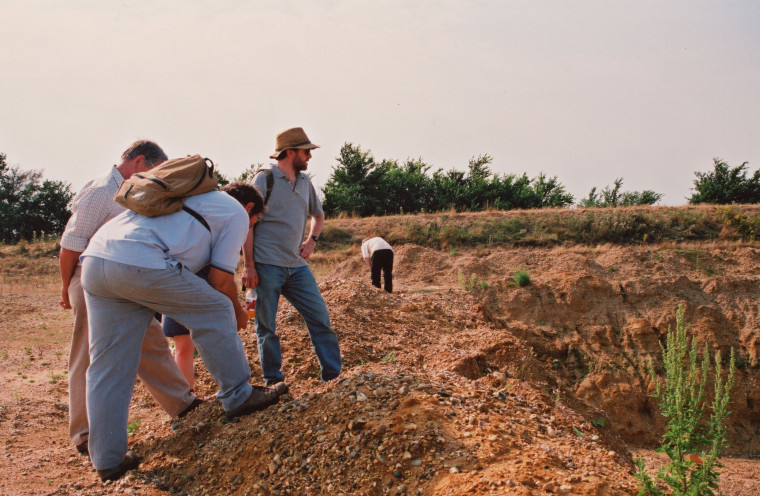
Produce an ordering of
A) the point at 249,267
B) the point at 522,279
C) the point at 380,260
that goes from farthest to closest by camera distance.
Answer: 1. the point at 522,279
2. the point at 380,260
3. the point at 249,267

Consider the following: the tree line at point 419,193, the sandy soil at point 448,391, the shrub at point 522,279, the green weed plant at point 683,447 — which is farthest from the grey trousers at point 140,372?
the tree line at point 419,193

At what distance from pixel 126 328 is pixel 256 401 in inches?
36.3

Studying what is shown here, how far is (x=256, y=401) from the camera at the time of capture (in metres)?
4.11

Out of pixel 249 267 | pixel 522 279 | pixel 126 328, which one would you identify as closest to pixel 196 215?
pixel 126 328

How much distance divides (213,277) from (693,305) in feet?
37.6

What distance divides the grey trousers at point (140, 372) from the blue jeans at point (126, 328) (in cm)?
60

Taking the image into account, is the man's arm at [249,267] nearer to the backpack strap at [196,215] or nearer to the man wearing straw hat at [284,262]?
the man wearing straw hat at [284,262]

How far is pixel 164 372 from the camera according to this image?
4.58m

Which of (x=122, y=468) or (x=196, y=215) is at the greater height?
(x=196, y=215)

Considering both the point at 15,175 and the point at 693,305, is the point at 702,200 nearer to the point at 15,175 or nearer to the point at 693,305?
the point at 693,305

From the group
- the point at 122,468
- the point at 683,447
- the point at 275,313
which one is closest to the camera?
the point at 683,447

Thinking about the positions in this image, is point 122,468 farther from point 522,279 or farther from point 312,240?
point 522,279

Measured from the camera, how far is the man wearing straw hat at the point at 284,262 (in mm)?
4652

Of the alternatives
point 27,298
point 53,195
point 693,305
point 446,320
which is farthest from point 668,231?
point 53,195
